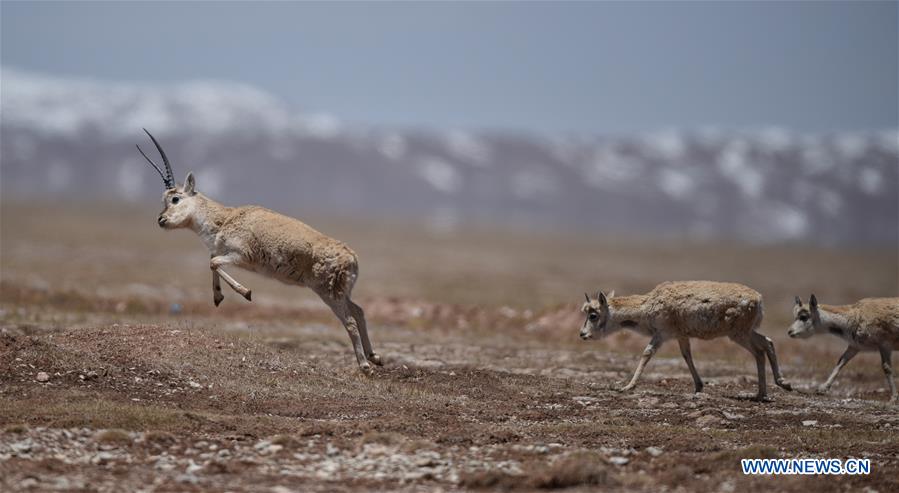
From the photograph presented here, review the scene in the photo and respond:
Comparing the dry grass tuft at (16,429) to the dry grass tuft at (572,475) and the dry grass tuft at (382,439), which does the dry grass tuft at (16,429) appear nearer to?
the dry grass tuft at (382,439)

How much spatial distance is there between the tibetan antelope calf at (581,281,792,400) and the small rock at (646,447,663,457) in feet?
18.5

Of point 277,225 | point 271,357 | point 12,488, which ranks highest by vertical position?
point 277,225

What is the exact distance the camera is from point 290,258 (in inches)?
779

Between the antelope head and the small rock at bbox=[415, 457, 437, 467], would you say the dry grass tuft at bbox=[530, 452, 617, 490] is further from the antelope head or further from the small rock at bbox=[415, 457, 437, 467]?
the antelope head

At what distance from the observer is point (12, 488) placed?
11.2m

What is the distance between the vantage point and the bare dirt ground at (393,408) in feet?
41.3

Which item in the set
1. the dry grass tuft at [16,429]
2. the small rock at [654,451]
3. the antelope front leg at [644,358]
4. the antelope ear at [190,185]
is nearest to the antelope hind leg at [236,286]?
the antelope ear at [190,185]

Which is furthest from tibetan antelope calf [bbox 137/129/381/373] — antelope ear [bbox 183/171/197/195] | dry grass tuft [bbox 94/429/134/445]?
dry grass tuft [bbox 94/429/134/445]

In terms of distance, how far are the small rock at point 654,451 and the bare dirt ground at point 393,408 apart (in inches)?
2.0

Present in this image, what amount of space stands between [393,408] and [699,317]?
729cm

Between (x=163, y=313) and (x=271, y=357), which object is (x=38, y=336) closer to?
(x=271, y=357)

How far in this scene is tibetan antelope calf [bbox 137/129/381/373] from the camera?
64.9ft

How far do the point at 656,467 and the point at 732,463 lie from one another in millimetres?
1182

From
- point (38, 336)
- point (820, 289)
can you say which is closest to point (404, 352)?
point (38, 336)
